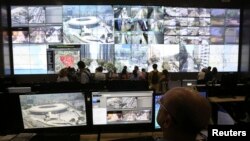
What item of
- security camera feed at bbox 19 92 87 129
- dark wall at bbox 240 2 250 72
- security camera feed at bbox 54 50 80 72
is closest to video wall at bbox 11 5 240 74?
security camera feed at bbox 54 50 80 72

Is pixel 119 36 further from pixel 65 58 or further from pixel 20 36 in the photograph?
pixel 20 36

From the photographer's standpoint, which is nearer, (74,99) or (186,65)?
(74,99)

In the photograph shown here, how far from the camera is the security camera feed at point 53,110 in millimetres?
2551

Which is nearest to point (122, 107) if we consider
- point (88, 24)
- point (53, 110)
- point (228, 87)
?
point (53, 110)

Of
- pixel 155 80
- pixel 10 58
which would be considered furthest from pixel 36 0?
pixel 155 80

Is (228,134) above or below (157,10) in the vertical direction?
below

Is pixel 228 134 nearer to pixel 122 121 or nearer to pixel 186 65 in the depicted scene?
pixel 122 121

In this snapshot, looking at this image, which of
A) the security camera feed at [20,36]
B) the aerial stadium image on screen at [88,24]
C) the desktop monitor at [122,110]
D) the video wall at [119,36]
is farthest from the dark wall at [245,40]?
the desktop monitor at [122,110]

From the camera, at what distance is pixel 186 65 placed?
46.6 feet

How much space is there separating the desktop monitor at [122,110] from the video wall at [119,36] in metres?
11.2

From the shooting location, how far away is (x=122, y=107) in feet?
8.75

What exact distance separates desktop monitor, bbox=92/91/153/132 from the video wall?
11205mm

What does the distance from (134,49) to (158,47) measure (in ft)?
3.64

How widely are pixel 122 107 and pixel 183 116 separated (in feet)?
5.20
